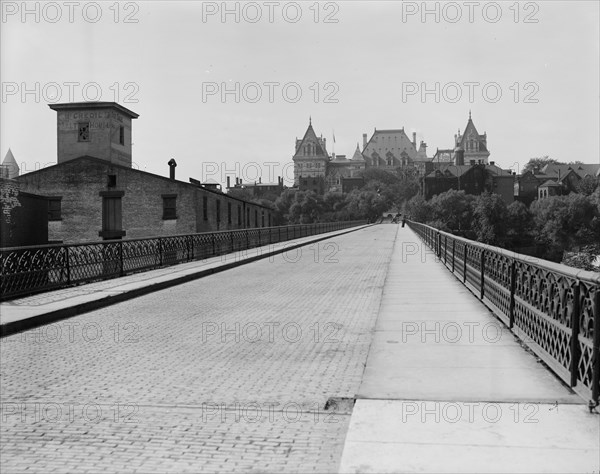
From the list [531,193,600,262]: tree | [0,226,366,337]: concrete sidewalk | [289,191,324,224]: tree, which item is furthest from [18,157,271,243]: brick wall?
[289,191,324,224]: tree

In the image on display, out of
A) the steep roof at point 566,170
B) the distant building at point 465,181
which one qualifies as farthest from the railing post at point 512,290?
the steep roof at point 566,170

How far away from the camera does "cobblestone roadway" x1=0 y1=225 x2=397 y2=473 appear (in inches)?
178

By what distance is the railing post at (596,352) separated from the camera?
16.3 feet

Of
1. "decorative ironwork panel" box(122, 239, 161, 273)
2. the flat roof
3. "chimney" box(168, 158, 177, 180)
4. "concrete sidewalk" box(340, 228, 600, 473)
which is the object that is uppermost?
the flat roof

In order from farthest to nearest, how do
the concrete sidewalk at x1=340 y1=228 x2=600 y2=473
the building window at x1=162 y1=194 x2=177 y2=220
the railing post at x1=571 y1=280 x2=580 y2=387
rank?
the building window at x1=162 y1=194 x2=177 y2=220 < the railing post at x1=571 y1=280 x2=580 y2=387 < the concrete sidewalk at x1=340 y1=228 x2=600 y2=473

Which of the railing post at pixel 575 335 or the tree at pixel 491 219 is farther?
the tree at pixel 491 219

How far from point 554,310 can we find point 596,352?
142 cm

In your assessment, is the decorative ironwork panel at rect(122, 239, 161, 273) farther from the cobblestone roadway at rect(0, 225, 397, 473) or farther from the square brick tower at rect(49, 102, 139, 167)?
the square brick tower at rect(49, 102, 139, 167)

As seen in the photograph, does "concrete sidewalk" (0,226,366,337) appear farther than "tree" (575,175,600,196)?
No

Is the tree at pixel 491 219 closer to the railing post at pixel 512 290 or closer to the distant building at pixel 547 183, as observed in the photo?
the distant building at pixel 547 183

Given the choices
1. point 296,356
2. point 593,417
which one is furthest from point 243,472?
point 296,356

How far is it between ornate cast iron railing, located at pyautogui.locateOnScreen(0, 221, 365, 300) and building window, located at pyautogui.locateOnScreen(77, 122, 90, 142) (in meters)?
32.2

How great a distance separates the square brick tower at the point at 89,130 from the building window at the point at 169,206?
36.8 ft

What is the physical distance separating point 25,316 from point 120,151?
50497mm
